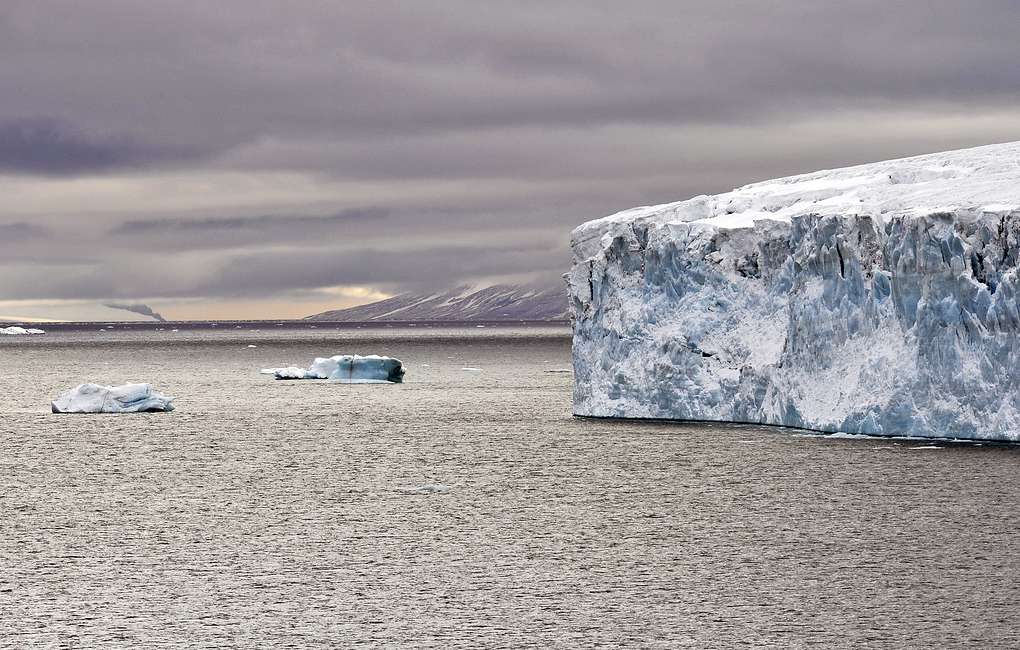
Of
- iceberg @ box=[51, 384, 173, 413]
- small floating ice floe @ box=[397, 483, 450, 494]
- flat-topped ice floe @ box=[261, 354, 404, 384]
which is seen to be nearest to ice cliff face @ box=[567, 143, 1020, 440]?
small floating ice floe @ box=[397, 483, 450, 494]

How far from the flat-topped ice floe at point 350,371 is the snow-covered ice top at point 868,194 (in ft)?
64.3

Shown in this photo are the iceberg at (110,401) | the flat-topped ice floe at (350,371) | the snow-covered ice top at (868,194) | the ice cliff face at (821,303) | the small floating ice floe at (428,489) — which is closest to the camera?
the small floating ice floe at (428,489)

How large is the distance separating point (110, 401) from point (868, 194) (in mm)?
17087

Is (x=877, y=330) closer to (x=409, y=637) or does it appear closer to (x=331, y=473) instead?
(x=331, y=473)

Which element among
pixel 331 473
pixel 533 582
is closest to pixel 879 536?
pixel 533 582

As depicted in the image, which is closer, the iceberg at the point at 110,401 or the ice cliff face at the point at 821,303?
the ice cliff face at the point at 821,303

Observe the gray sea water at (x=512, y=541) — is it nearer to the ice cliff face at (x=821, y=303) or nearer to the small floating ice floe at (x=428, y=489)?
the small floating ice floe at (x=428, y=489)

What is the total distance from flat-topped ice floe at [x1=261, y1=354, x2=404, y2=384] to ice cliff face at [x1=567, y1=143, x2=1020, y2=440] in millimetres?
19500

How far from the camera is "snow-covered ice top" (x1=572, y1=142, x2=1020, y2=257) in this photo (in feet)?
67.9

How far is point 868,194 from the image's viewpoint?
2288cm

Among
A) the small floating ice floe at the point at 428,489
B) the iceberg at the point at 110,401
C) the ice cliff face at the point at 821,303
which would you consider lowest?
the small floating ice floe at the point at 428,489

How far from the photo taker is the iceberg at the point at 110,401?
3030cm

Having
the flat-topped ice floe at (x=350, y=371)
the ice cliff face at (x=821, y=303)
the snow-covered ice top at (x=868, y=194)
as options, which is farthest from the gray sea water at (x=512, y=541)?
the flat-topped ice floe at (x=350, y=371)

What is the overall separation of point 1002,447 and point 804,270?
15.9 ft
